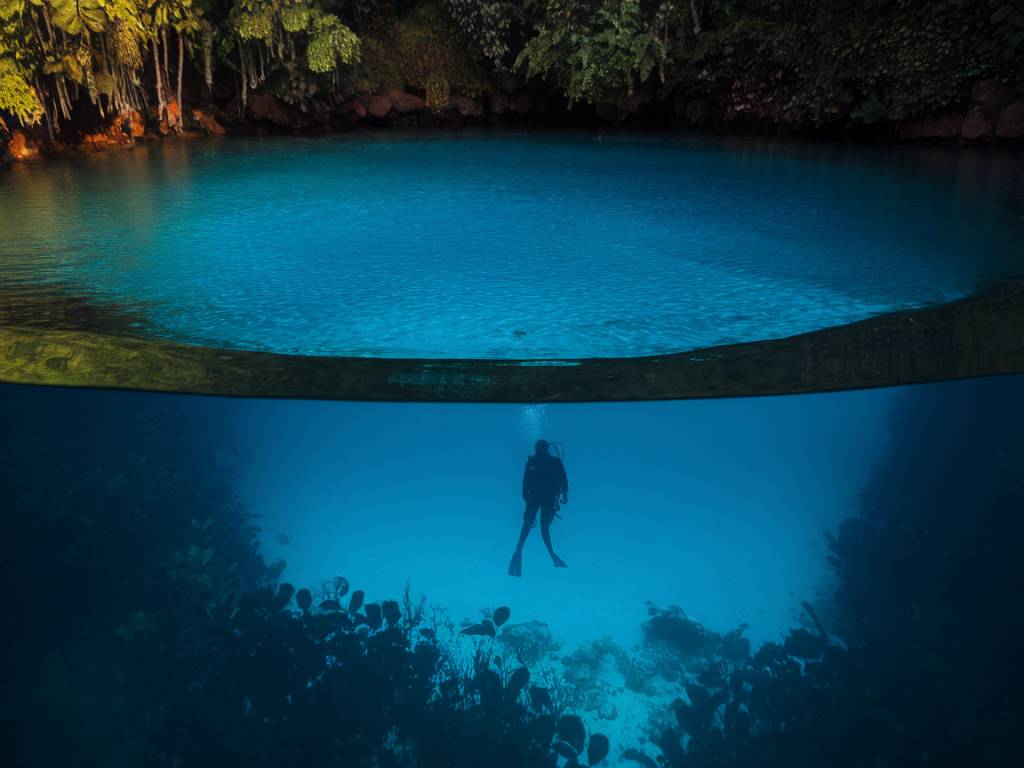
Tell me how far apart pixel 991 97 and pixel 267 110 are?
44.2 ft

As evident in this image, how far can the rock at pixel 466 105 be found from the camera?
17656mm

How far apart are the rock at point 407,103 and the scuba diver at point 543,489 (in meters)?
14.1

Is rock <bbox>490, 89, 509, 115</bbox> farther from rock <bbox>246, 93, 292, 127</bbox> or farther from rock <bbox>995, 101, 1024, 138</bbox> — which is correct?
rock <bbox>995, 101, 1024, 138</bbox>

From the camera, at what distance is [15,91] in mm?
11625

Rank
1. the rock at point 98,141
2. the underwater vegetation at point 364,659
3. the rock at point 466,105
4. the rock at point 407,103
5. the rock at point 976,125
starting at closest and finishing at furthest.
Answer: the underwater vegetation at point 364,659
the rock at point 976,125
the rock at point 98,141
the rock at point 407,103
the rock at point 466,105

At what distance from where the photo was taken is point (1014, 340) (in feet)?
16.1

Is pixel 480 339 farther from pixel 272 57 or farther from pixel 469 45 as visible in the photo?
pixel 469 45

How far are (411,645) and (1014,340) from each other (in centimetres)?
420

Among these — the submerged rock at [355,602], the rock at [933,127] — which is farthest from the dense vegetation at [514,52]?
the submerged rock at [355,602]

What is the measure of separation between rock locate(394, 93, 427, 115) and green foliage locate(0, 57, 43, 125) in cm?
743

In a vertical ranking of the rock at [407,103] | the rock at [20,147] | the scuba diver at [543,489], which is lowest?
the scuba diver at [543,489]

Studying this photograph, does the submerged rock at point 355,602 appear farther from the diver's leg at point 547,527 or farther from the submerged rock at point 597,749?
the submerged rock at point 597,749

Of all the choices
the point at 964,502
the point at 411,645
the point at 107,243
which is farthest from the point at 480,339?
the point at 107,243

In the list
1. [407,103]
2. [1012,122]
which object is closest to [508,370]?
[1012,122]
